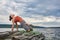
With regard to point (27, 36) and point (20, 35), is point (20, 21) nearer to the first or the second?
point (20, 35)

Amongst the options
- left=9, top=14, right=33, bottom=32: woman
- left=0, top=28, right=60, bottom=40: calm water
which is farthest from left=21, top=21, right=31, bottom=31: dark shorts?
left=0, top=28, right=60, bottom=40: calm water

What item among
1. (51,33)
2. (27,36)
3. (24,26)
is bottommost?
(51,33)

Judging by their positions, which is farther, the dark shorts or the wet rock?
the dark shorts

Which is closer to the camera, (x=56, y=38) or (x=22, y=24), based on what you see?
(x=22, y=24)

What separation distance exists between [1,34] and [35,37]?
50.7 inches

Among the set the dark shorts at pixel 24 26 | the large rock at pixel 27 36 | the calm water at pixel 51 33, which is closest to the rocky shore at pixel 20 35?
the large rock at pixel 27 36

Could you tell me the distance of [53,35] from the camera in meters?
7.49

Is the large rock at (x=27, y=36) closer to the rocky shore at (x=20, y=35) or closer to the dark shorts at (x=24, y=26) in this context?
the rocky shore at (x=20, y=35)

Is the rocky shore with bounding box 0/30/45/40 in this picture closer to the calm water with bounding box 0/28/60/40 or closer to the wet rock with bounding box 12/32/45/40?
the wet rock with bounding box 12/32/45/40

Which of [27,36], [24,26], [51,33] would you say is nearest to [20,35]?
[27,36]

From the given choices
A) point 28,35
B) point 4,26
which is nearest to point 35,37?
point 28,35

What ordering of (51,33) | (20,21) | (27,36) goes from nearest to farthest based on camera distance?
(27,36)
(20,21)
(51,33)

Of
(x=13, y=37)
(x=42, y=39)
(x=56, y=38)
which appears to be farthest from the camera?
(x=56, y=38)

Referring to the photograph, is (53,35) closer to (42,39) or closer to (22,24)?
(42,39)
